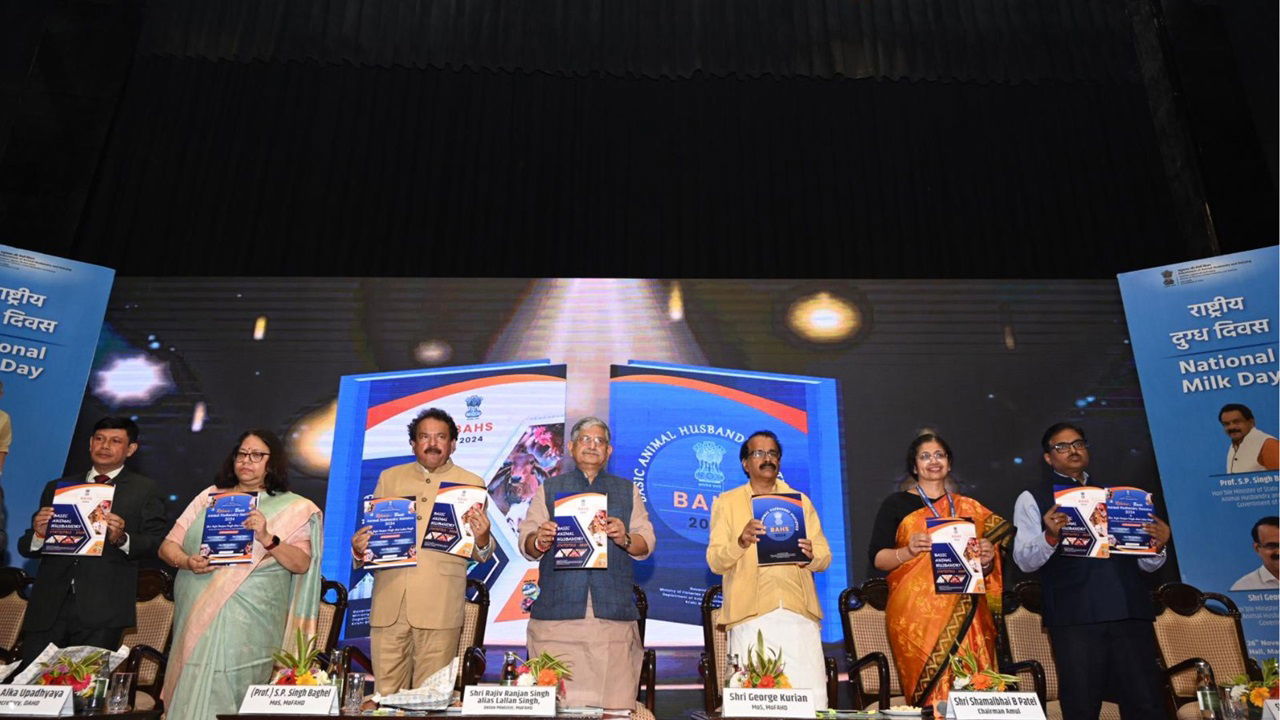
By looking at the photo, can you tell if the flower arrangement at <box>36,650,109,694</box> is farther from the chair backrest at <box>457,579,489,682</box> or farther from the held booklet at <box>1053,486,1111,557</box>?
the held booklet at <box>1053,486,1111,557</box>

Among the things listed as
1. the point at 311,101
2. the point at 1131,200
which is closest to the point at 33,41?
the point at 311,101

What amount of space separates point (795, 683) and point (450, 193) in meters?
3.98

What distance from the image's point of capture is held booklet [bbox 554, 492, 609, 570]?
149 inches

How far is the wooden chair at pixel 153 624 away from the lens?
450cm

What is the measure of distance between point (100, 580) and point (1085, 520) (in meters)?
4.31

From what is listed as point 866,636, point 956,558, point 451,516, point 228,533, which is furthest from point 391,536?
point 866,636

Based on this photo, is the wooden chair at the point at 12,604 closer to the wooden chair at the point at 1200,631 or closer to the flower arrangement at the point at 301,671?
the flower arrangement at the point at 301,671

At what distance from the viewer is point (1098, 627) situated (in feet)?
13.9

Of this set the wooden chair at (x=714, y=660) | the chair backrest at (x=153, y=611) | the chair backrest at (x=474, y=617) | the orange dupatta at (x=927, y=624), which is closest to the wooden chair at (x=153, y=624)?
the chair backrest at (x=153, y=611)

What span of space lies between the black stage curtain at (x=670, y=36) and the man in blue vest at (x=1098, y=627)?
11.3 feet

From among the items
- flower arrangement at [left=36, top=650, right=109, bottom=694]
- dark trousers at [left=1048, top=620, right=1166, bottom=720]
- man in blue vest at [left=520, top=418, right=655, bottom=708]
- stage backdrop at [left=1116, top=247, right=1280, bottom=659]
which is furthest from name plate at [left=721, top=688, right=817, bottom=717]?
stage backdrop at [left=1116, top=247, right=1280, bottom=659]

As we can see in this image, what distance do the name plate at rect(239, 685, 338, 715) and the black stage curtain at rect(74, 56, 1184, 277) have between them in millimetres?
3624

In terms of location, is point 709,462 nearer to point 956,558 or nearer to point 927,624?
point 927,624

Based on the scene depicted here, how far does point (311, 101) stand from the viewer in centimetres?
661
